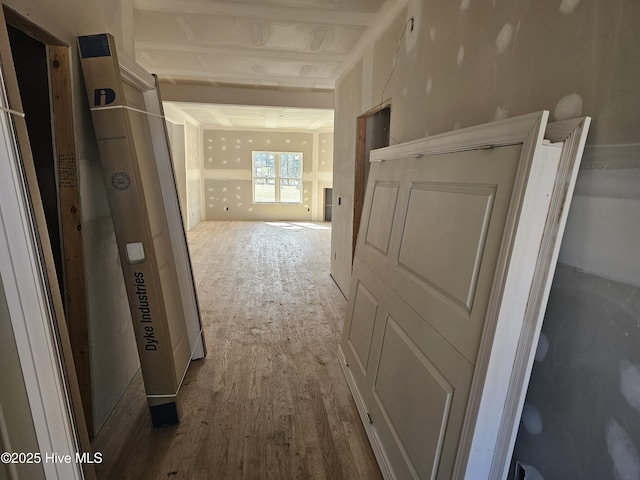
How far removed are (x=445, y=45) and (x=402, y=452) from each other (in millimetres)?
1945

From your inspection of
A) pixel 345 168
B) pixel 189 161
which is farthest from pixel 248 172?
pixel 345 168

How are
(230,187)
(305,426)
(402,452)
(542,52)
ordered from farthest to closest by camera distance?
(230,187)
(305,426)
(402,452)
(542,52)

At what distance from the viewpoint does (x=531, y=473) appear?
1217mm

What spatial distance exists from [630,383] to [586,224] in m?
0.42

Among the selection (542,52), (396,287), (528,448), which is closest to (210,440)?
(396,287)

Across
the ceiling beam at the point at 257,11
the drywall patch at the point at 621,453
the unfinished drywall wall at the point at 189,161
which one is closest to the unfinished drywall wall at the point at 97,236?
the ceiling beam at the point at 257,11

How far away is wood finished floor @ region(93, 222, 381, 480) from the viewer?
1751 millimetres

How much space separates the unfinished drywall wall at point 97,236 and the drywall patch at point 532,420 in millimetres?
1964

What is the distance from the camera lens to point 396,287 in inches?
72.4

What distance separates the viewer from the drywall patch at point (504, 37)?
135 centimetres

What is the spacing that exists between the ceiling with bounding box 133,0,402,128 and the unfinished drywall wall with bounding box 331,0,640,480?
1.59 m

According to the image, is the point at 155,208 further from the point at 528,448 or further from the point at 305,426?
the point at 528,448

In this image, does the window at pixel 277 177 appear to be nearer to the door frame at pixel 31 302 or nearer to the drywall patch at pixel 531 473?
the door frame at pixel 31 302

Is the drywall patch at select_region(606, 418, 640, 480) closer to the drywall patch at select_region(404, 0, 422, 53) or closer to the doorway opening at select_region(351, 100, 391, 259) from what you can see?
the drywall patch at select_region(404, 0, 422, 53)
